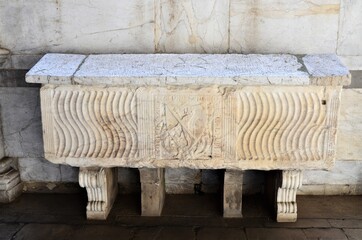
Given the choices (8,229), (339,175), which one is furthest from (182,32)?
(8,229)

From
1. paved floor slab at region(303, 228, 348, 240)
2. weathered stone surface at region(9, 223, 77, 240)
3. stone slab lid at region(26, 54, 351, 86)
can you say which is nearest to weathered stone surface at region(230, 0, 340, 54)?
stone slab lid at region(26, 54, 351, 86)

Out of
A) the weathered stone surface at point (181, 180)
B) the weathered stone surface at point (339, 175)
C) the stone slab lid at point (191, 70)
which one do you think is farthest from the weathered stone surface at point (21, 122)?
the weathered stone surface at point (339, 175)

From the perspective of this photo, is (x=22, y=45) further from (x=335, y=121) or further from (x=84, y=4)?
(x=335, y=121)

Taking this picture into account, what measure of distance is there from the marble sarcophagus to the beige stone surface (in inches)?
17.4

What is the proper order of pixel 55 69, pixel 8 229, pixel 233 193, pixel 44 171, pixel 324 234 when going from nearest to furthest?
pixel 55 69, pixel 324 234, pixel 8 229, pixel 233 193, pixel 44 171

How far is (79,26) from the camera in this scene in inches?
150

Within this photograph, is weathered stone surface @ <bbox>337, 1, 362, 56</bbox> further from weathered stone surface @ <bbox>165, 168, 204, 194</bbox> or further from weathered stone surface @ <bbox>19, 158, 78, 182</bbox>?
weathered stone surface @ <bbox>19, 158, 78, 182</bbox>

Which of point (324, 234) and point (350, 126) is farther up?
point (350, 126)

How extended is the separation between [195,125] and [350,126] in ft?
4.55

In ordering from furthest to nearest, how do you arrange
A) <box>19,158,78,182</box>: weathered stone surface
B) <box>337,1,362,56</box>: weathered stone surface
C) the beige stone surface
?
<box>19,158,78,182</box>: weathered stone surface, the beige stone surface, <box>337,1,362,56</box>: weathered stone surface

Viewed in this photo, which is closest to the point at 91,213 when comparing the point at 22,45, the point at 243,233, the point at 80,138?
the point at 80,138

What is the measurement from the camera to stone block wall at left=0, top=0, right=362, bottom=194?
12.1ft

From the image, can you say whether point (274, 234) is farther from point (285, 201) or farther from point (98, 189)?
point (98, 189)

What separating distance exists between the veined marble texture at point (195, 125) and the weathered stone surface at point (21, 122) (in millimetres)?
597
